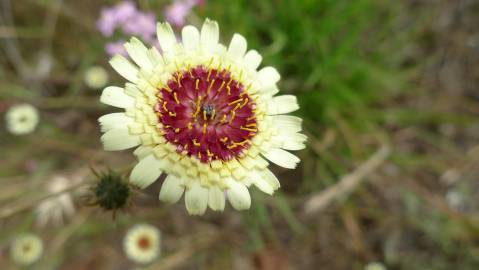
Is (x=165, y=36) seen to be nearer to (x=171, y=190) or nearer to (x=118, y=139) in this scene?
(x=118, y=139)

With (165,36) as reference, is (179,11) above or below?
above

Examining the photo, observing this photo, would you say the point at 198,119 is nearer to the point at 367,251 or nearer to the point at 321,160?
the point at 321,160

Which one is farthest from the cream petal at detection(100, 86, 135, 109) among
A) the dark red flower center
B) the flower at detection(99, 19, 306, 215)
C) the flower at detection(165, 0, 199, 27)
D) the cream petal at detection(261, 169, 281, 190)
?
the flower at detection(165, 0, 199, 27)

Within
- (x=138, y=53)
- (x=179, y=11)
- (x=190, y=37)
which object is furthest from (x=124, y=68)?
(x=179, y=11)

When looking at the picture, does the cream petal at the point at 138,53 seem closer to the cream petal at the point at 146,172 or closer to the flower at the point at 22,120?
the cream petal at the point at 146,172

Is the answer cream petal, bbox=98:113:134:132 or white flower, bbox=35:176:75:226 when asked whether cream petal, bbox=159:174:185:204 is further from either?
white flower, bbox=35:176:75:226

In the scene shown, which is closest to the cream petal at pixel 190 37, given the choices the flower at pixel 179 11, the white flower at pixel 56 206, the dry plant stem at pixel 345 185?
the flower at pixel 179 11

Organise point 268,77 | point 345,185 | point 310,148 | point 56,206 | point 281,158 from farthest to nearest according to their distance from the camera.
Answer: point 310,148 < point 56,206 < point 345,185 < point 268,77 < point 281,158
